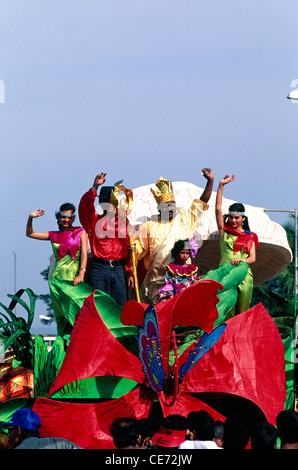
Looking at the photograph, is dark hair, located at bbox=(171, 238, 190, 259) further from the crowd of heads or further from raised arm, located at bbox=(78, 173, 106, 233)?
the crowd of heads

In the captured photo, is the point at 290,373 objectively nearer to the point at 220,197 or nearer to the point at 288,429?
the point at 220,197

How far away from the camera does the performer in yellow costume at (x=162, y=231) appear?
10.9 m

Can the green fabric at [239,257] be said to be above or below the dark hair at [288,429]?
above

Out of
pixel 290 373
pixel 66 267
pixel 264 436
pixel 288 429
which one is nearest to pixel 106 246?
pixel 66 267

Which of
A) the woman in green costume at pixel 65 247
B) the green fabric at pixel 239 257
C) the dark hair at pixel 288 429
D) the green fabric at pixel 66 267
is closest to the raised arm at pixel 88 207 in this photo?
the woman in green costume at pixel 65 247

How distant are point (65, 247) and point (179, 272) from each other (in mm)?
1283

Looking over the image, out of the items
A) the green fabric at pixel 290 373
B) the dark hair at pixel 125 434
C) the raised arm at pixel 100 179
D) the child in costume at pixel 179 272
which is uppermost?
the raised arm at pixel 100 179

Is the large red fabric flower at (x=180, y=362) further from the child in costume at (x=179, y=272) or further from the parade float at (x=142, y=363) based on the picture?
the child in costume at (x=179, y=272)

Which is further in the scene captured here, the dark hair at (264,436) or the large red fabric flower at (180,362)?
the large red fabric flower at (180,362)

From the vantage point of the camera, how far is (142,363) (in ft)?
31.1

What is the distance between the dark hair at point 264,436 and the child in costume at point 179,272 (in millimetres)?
4155

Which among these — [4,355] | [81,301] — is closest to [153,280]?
[81,301]

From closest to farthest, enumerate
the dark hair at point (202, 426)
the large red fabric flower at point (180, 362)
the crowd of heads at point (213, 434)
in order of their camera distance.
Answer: the crowd of heads at point (213, 434) → the dark hair at point (202, 426) → the large red fabric flower at point (180, 362)
